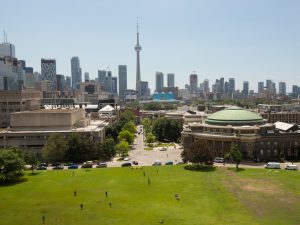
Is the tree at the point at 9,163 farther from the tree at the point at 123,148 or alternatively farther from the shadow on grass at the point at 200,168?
Result: the shadow on grass at the point at 200,168

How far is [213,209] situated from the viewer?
6053cm

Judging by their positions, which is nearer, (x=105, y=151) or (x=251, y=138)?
(x=251, y=138)

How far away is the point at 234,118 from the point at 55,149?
5718 centimetres

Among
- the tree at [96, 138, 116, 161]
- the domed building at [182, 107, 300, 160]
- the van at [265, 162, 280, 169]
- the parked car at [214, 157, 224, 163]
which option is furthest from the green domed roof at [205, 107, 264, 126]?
the tree at [96, 138, 116, 161]

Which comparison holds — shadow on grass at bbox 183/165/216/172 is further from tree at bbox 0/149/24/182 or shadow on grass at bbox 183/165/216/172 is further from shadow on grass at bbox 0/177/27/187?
tree at bbox 0/149/24/182

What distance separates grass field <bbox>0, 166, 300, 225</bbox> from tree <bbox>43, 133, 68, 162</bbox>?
11622 millimetres

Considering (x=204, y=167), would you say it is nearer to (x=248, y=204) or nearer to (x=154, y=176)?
(x=154, y=176)

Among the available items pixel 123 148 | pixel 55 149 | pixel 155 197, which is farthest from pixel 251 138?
pixel 55 149

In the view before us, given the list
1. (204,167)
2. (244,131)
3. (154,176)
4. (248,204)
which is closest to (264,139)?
(244,131)

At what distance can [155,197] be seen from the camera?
68.3 metres

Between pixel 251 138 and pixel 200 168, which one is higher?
pixel 251 138

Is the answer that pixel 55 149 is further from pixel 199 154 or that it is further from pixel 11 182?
pixel 199 154

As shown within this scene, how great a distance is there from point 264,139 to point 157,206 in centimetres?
5704

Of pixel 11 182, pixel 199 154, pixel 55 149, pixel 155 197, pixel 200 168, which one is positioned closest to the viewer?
pixel 155 197
